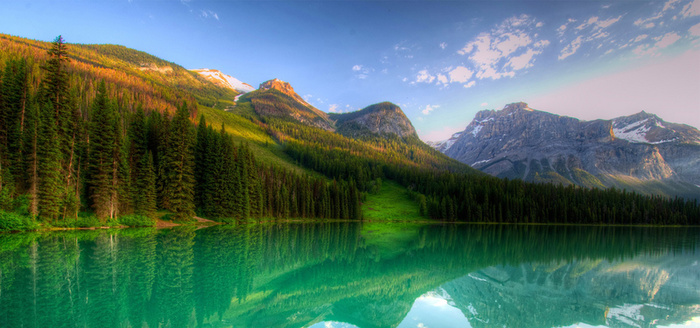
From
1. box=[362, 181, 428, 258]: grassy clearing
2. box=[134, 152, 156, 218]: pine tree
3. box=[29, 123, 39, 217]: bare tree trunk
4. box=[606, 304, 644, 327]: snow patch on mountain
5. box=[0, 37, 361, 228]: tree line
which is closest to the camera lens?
box=[606, 304, 644, 327]: snow patch on mountain

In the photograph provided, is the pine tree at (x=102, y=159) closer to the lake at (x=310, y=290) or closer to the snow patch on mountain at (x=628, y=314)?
the lake at (x=310, y=290)

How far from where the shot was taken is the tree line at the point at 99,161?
39.9 metres

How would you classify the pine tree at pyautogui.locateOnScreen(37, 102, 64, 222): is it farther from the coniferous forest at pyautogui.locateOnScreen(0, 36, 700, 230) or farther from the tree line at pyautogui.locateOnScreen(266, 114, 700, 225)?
the tree line at pyautogui.locateOnScreen(266, 114, 700, 225)

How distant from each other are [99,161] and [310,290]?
48.5m

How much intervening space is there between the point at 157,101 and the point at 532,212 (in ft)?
516

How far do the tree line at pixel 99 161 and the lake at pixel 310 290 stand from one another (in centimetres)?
1738

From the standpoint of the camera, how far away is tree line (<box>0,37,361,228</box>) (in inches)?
1571

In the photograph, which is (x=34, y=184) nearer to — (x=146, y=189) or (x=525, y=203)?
(x=146, y=189)

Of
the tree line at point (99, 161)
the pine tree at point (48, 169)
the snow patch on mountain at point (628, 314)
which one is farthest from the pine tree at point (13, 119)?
the snow patch on mountain at point (628, 314)

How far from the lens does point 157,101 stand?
131 m

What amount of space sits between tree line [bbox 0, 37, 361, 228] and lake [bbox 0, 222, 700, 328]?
57.0 ft

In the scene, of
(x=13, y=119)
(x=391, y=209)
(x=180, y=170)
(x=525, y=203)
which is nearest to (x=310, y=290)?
(x=180, y=170)

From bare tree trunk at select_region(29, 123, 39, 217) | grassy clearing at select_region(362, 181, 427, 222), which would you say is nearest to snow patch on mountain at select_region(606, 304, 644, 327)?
bare tree trunk at select_region(29, 123, 39, 217)

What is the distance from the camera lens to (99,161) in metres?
47.4
